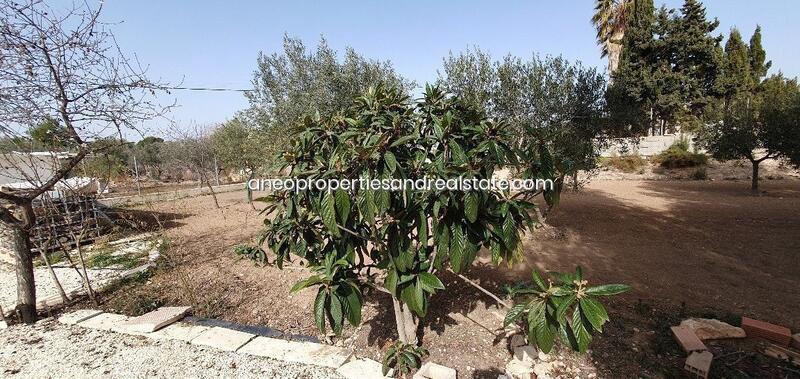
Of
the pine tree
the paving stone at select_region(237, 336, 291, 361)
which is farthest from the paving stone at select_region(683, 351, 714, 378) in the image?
the pine tree

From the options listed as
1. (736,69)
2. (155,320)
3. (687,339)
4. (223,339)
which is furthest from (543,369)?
(736,69)

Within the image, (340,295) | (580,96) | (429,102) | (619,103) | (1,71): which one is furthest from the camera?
(619,103)

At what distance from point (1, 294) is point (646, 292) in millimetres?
8717

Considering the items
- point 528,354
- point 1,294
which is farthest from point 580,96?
point 1,294

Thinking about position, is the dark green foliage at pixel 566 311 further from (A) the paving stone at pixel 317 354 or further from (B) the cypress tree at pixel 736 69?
(B) the cypress tree at pixel 736 69

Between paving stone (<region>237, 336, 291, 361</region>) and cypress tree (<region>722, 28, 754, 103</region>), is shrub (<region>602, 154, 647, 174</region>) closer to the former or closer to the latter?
cypress tree (<region>722, 28, 754, 103</region>)

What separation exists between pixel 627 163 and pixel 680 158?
2.69m

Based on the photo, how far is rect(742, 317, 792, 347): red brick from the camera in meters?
2.98

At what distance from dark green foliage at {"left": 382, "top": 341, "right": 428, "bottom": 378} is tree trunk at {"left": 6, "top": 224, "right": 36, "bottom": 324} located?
3905mm

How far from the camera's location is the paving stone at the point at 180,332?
318 cm

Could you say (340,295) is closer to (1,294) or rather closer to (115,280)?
(115,280)

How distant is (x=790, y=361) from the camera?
2775 mm

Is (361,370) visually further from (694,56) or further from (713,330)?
(694,56)

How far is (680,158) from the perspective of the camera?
20.1 m
